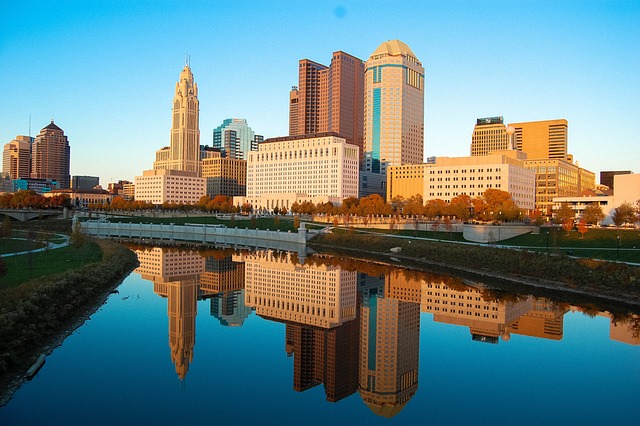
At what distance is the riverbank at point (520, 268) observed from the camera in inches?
1470

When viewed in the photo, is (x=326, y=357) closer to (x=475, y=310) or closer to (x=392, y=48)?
(x=475, y=310)

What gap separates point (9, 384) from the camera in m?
17.9

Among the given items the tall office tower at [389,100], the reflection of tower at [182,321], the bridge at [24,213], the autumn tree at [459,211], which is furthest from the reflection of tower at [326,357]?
the tall office tower at [389,100]

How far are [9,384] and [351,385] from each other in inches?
481

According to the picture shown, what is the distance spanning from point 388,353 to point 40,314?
16000mm

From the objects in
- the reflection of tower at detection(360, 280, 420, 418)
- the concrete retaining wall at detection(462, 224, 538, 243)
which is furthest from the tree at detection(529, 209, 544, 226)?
the reflection of tower at detection(360, 280, 420, 418)

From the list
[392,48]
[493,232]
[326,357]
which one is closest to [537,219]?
[493,232]

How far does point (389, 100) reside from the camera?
192250 mm

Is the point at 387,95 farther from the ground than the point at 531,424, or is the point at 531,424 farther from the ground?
the point at 387,95

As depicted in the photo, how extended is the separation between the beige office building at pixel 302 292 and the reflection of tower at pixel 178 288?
14.6 feet

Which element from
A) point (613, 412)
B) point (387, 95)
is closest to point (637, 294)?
point (613, 412)

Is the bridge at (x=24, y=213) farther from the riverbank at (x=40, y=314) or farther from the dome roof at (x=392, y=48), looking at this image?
the dome roof at (x=392, y=48)

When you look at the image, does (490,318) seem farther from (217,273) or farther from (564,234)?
(564,234)

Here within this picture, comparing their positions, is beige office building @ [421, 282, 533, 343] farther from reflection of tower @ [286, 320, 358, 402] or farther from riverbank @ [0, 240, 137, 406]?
riverbank @ [0, 240, 137, 406]
